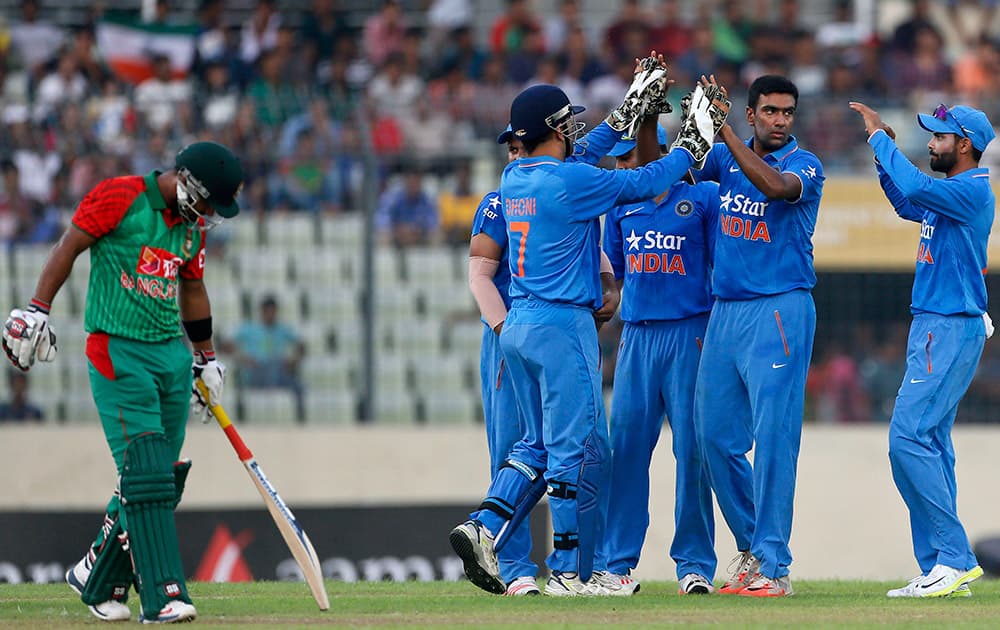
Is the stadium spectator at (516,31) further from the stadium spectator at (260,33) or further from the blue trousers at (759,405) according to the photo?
the blue trousers at (759,405)

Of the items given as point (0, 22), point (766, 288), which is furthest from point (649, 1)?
point (766, 288)

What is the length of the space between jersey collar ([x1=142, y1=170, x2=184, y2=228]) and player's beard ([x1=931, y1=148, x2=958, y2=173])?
4.01 m

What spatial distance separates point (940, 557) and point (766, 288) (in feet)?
5.45

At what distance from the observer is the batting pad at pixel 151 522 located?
7.26 metres

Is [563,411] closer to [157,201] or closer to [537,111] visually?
[537,111]

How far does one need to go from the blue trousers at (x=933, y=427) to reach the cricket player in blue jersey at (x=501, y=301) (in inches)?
64.5

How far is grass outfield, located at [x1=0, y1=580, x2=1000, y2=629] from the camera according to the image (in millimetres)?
7250

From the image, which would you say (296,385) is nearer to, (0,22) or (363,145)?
(363,145)

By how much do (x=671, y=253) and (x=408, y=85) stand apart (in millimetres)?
9071

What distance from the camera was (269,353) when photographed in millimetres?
14367

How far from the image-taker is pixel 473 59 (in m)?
17.9

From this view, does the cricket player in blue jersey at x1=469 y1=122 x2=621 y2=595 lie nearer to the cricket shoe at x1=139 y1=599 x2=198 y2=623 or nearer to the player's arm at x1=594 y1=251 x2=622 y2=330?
the player's arm at x1=594 y1=251 x2=622 y2=330

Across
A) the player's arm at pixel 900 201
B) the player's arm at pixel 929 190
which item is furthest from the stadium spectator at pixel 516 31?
the player's arm at pixel 929 190

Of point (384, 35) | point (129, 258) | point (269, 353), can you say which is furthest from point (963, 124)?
point (384, 35)
